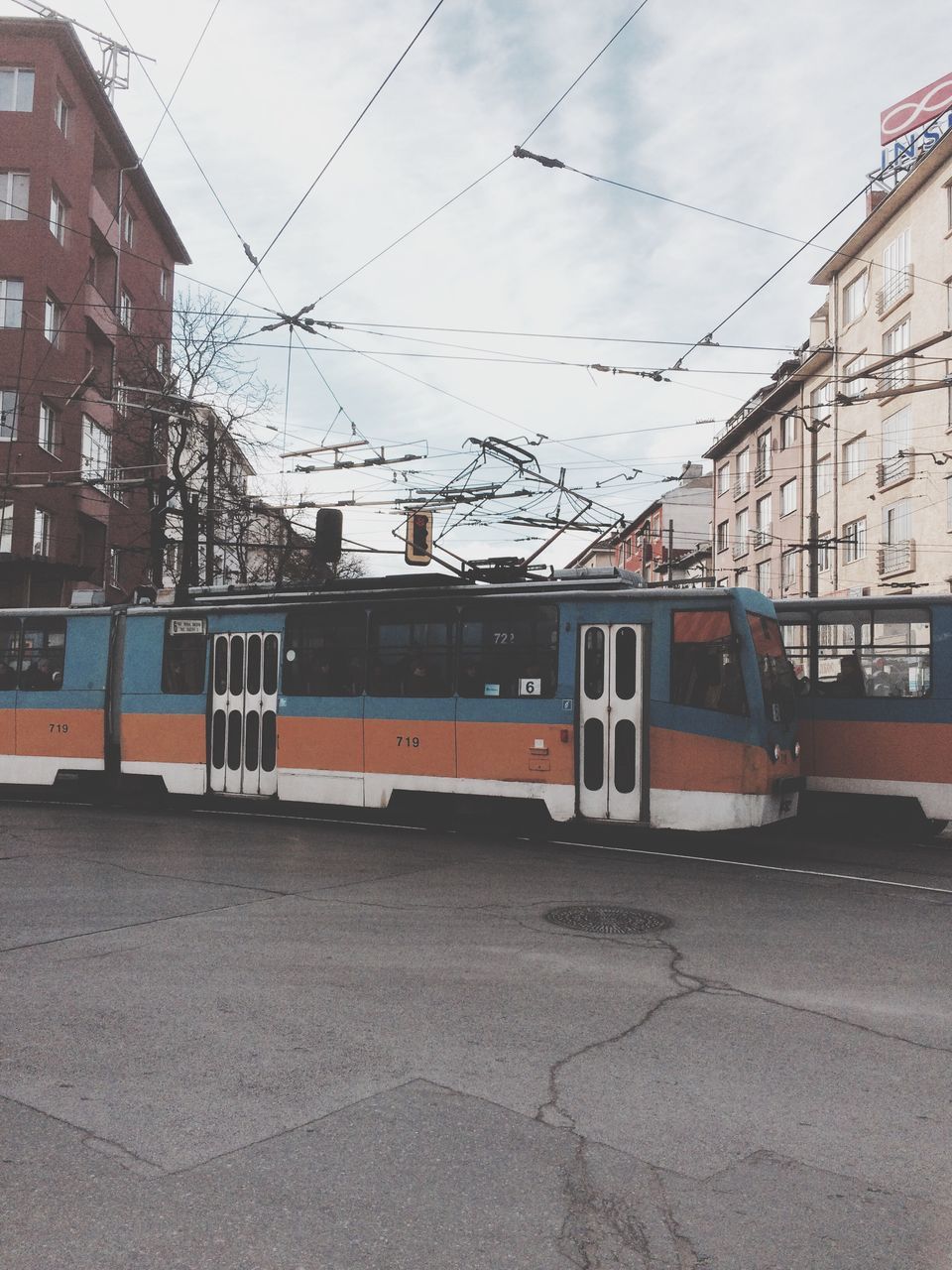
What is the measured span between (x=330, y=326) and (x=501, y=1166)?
14904mm

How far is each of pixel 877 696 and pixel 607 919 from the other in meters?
6.33

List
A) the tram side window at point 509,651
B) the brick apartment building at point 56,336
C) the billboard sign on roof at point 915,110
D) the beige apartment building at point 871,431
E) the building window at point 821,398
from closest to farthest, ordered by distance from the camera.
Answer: the tram side window at point 509,651
the brick apartment building at point 56,336
the beige apartment building at point 871,431
the billboard sign on roof at point 915,110
the building window at point 821,398

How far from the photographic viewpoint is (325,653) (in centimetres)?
1406

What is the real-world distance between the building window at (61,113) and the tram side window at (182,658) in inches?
916

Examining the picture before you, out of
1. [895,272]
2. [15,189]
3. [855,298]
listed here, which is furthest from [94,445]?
[855,298]

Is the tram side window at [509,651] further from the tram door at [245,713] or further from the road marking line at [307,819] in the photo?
the tram door at [245,713]

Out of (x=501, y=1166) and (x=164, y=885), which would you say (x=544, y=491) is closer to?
(x=164, y=885)

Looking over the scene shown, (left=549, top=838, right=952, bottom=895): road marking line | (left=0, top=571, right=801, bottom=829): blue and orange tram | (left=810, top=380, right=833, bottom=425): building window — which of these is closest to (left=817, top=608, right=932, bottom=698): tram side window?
(left=0, top=571, right=801, bottom=829): blue and orange tram

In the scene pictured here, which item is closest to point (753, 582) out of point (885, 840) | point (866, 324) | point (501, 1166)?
point (866, 324)

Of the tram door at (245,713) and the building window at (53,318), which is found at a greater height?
the building window at (53,318)

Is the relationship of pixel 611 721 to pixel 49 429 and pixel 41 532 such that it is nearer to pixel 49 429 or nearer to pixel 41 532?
pixel 41 532

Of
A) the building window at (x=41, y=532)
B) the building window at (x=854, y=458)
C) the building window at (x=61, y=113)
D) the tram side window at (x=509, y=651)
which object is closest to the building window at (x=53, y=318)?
the building window at (x=41, y=532)

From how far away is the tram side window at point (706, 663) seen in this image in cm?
1139

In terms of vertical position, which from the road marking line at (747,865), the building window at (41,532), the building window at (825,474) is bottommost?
the road marking line at (747,865)
